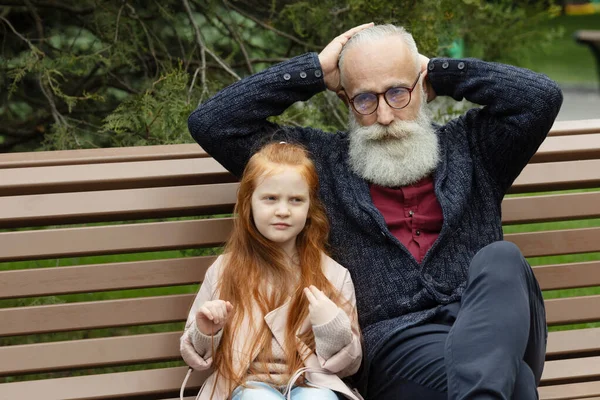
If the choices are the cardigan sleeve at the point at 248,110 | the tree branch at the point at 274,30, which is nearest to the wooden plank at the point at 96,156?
the cardigan sleeve at the point at 248,110

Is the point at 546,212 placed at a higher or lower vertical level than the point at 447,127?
lower

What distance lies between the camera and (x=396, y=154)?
12.1 ft

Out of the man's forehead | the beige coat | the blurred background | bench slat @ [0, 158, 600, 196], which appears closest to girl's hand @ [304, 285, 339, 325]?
the beige coat

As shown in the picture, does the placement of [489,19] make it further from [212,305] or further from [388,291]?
[212,305]

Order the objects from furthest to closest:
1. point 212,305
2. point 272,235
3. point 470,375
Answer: point 272,235, point 212,305, point 470,375

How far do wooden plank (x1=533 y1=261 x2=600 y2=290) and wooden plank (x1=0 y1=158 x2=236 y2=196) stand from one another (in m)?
1.27

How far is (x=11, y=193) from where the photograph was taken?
11.9ft

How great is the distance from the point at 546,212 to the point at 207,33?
2.64 metres

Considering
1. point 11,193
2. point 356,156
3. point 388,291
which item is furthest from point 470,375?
point 11,193

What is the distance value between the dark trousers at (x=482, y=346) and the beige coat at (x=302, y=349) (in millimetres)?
156

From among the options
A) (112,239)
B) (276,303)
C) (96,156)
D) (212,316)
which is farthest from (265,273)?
(96,156)

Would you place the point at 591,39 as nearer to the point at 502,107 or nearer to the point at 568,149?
the point at 568,149

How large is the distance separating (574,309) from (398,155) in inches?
37.8

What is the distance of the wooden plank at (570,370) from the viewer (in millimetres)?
3926
